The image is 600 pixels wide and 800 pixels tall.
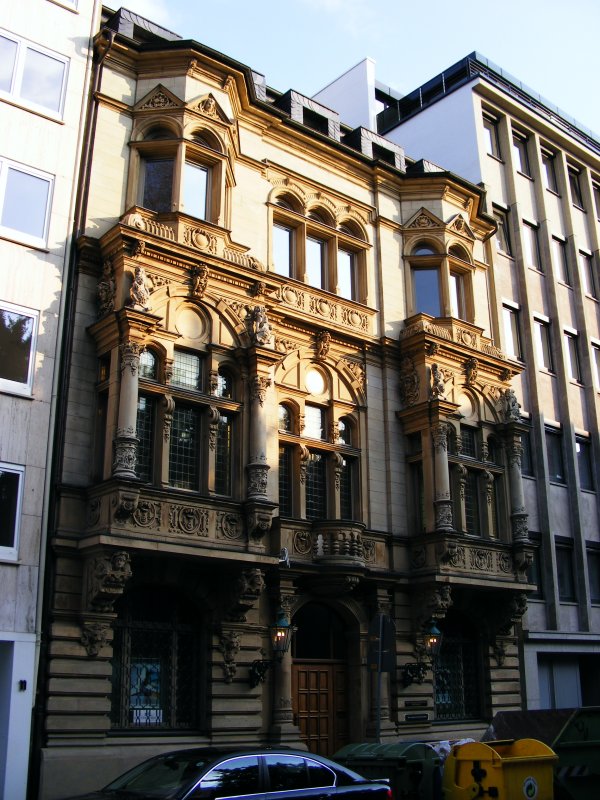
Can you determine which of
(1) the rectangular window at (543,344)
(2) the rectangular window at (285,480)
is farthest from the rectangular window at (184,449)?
(1) the rectangular window at (543,344)

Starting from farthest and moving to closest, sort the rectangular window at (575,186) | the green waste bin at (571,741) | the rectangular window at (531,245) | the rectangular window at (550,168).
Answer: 1. the rectangular window at (575,186)
2. the rectangular window at (550,168)
3. the rectangular window at (531,245)
4. the green waste bin at (571,741)

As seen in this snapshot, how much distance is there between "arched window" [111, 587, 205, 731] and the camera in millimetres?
19297

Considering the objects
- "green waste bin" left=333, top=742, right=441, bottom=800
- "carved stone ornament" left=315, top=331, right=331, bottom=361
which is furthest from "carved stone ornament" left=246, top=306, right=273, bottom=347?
"green waste bin" left=333, top=742, right=441, bottom=800

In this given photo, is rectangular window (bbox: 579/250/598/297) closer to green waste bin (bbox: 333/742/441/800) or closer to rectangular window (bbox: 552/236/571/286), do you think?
rectangular window (bbox: 552/236/571/286)

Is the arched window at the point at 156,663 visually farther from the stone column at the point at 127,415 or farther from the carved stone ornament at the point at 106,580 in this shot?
the stone column at the point at 127,415

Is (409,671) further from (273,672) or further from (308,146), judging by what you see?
(308,146)

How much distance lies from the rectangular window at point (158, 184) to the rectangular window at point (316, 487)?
773 cm

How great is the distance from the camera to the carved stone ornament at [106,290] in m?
20.7

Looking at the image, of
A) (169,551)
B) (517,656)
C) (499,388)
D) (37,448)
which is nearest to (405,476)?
(499,388)

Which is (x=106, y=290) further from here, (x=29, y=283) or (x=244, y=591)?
(x=244, y=591)

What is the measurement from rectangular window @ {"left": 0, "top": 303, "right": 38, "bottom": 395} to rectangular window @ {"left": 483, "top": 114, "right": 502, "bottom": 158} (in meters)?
21.8

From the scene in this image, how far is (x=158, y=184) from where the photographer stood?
2309cm

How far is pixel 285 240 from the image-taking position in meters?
26.6

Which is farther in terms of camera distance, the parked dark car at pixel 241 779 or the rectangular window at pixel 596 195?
the rectangular window at pixel 596 195
